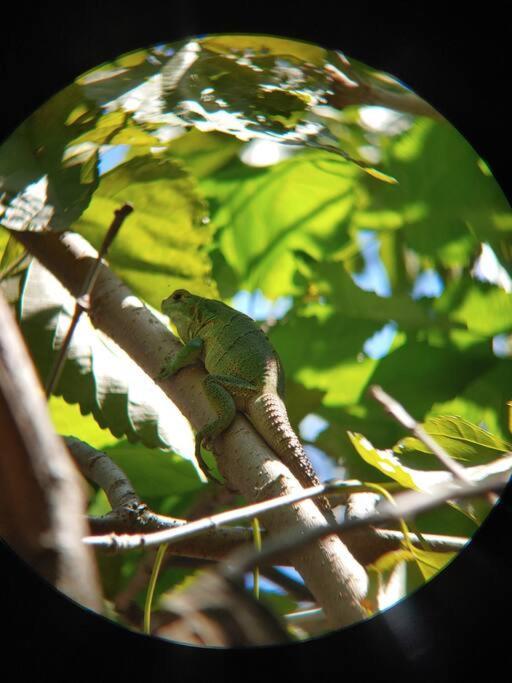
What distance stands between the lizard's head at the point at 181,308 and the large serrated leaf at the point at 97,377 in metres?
0.28

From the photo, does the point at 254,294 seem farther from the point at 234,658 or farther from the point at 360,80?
the point at 234,658

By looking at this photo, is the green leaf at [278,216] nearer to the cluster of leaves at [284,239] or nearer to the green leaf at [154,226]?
the cluster of leaves at [284,239]

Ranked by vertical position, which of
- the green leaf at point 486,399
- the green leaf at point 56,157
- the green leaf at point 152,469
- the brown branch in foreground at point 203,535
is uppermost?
the green leaf at point 56,157

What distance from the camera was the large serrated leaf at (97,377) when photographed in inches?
84.7

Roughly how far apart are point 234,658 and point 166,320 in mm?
1541

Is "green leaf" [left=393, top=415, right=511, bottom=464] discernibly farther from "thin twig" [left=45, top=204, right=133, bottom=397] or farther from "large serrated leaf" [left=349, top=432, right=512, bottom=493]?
"thin twig" [left=45, top=204, right=133, bottom=397]

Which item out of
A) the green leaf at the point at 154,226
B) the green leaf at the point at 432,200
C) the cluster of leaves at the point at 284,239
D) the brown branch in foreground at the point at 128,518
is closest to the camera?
the brown branch in foreground at the point at 128,518

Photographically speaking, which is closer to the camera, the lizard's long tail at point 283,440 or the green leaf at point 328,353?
the lizard's long tail at point 283,440

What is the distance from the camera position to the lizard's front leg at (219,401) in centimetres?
172

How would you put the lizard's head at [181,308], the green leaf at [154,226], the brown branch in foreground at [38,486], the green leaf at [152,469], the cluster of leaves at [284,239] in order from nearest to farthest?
the brown branch in foreground at [38,486]
the cluster of leaves at [284,239]
the green leaf at [154,226]
the green leaf at [152,469]
the lizard's head at [181,308]

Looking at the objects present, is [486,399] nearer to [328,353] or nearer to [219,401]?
[328,353]

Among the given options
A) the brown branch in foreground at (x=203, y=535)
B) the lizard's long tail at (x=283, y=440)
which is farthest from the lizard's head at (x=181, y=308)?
the brown branch in foreground at (x=203, y=535)

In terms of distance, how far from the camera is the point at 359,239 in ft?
8.80

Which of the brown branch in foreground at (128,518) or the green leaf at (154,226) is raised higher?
the green leaf at (154,226)
